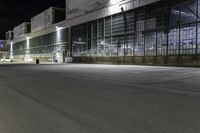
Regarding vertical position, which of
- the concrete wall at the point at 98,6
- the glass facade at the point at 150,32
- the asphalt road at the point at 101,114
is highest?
the concrete wall at the point at 98,6

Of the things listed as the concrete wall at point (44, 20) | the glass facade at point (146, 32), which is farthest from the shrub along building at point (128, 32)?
the concrete wall at point (44, 20)

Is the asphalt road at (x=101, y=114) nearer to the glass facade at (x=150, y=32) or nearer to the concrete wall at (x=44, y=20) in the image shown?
the glass facade at (x=150, y=32)

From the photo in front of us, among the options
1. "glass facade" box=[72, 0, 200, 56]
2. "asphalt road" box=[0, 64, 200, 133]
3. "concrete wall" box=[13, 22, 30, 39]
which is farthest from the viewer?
"concrete wall" box=[13, 22, 30, 39]

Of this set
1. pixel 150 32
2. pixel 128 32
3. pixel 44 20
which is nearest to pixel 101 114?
pixel 150 32

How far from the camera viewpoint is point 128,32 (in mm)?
35812

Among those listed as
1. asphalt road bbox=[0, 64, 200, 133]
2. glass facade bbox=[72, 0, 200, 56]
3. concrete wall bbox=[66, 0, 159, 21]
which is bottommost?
asphalt road bbox=[0, 64, 200, 133]

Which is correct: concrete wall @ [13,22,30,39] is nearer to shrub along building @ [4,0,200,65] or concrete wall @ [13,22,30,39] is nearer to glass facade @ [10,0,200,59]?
shrub along building @ [4,0,200,65]

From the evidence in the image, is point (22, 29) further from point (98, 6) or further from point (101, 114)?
point (101, 114)

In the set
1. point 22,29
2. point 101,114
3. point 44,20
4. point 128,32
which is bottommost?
point 101,114

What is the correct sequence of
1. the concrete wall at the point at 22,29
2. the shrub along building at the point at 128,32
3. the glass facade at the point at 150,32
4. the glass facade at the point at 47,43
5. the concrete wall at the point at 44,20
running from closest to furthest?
the glass facade at the point at 150,32 < the shrub along building at the point at 128,32 < the glass facade at the point at 47,43 < the concrete wall at the point at 44,20 < the concrete wall at the point at 22,29

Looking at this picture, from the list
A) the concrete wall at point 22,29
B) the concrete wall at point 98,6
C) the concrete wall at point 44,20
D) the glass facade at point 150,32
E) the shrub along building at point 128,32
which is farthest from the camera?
the concrete wall at point 22,29

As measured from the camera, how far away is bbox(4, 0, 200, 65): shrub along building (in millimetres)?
27656

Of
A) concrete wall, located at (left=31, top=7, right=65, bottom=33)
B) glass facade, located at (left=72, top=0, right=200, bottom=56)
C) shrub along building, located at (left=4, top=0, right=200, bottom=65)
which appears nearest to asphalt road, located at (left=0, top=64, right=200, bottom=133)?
glass facade, located at (left=72, top=0, right=200, bottom=56)

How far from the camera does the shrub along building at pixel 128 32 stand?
27656mm
